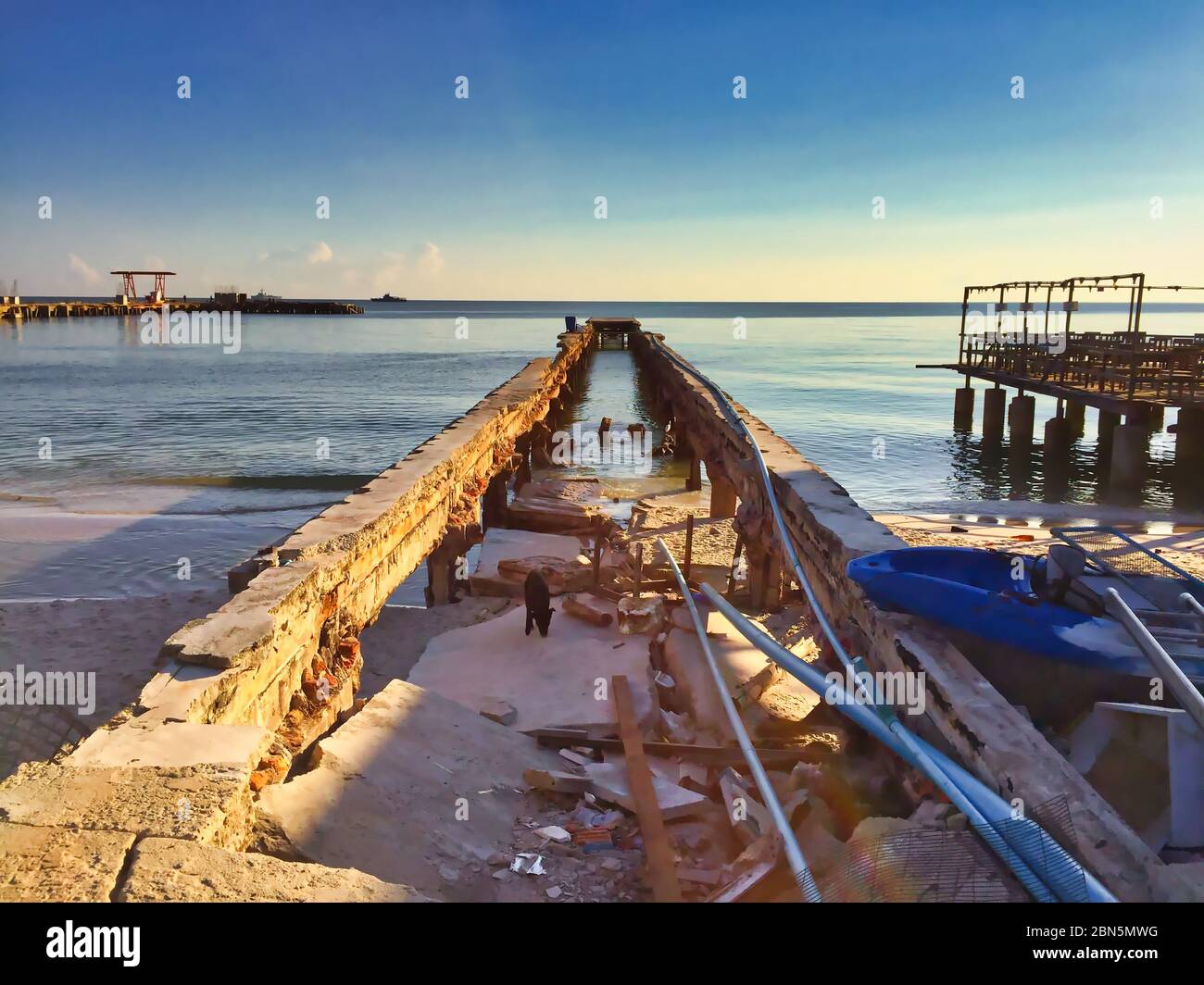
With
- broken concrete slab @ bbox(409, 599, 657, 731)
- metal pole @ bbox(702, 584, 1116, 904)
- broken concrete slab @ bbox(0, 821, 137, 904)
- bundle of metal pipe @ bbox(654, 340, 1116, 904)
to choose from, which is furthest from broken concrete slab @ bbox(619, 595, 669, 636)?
broken concrete slab @ bbox(0, 821, 137, 904)

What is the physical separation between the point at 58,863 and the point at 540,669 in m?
5.01

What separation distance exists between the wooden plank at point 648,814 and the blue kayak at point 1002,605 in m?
1.80

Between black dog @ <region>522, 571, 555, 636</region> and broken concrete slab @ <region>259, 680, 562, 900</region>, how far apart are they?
222cm

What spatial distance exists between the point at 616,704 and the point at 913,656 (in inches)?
99.5

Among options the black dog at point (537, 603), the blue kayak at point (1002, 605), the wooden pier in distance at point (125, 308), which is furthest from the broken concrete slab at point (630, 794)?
the wooden pier in distance at point (125, 308)

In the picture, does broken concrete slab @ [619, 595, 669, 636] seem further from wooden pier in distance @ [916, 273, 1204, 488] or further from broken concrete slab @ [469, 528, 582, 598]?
wooden pier in distance @ [916, 273, 1204, 488]

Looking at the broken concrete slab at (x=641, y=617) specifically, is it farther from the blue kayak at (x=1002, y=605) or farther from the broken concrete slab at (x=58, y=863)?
the broken concrete slab at (x=58, y=863)

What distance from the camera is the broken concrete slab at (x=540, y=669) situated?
6.78 metres

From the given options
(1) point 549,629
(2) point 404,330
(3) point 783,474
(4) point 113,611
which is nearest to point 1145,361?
(3) point 783,474

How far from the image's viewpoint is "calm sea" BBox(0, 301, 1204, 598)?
1530cm

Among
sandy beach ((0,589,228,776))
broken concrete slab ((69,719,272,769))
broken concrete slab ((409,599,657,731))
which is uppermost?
broken concrete slab ((69,719,272,769))

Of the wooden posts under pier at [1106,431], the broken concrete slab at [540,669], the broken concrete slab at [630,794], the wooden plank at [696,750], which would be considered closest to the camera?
the broken concrete slab at [630,794]

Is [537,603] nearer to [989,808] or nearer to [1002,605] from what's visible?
[1002,605]
